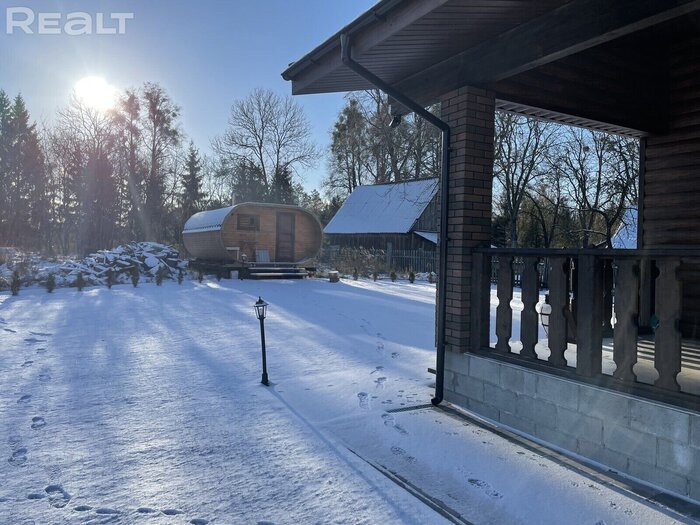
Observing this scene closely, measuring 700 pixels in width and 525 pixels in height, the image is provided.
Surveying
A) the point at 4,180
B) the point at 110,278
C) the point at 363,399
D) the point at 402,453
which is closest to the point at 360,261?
the point at 110,278

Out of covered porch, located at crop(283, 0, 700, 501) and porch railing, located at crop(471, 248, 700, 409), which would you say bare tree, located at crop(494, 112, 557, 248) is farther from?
porch railing, located at crop(471, 248, 700, 409)

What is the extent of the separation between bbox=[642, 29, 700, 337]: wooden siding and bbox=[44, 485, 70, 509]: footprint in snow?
536cm

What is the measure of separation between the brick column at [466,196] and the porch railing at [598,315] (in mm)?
116

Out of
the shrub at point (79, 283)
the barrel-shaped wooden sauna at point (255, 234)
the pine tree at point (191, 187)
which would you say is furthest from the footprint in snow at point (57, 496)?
the pine tree at point (191, 187)

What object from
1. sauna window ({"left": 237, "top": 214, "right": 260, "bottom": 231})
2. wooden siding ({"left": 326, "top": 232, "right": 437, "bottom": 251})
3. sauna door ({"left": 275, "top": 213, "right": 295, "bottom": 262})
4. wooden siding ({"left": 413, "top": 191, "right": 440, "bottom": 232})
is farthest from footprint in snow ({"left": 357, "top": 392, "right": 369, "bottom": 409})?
wooden siding ({"left": 413, "top": 191, "right": 440, "bottom": 232})

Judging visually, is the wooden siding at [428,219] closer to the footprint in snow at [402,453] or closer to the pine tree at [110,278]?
the pine tree at [110,278]

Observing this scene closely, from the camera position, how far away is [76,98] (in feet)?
90.8

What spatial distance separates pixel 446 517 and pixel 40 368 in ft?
15.8

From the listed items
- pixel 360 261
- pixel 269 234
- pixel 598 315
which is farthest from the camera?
pixel 360 261

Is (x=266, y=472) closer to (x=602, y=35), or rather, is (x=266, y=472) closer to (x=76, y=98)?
(x=602, y=35)

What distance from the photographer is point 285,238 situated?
19.2m

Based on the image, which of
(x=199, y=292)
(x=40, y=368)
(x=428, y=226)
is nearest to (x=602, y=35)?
(x=40, y=368)

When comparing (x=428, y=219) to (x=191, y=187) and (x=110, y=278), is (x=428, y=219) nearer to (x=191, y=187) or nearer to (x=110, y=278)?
(x=110, y=278)

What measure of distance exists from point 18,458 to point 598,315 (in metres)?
3.89
